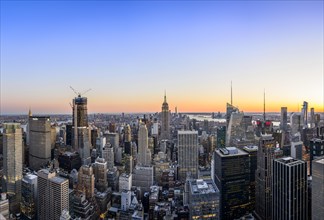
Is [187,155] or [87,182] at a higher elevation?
[187,155]

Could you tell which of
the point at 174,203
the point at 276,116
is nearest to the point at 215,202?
the point at 174,203

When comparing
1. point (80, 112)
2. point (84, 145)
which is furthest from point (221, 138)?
point (80, 112)

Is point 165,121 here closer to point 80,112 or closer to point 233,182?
point 80,112

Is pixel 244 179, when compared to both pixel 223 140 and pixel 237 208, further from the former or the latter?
pixel 223 140

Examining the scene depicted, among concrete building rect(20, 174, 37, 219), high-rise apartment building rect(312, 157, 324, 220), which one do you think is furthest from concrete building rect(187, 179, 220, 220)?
concrete building rect(20, 174, 37, 219)

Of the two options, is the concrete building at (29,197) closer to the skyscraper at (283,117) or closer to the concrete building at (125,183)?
the concrete building at (125,183)
